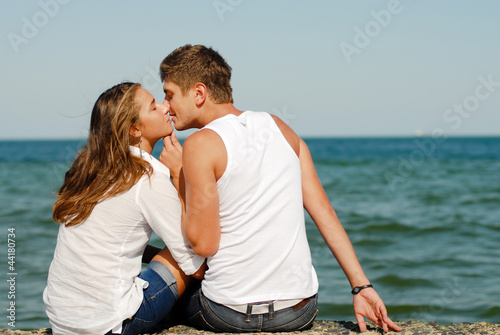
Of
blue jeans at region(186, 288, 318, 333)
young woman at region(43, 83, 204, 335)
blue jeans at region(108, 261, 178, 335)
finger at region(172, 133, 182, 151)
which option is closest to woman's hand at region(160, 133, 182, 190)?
finger at region(172, 133, 182, 151)

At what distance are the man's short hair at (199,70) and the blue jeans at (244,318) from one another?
1.03m

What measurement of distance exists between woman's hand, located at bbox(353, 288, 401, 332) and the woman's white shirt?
1.01 metres

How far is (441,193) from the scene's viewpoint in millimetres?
14125

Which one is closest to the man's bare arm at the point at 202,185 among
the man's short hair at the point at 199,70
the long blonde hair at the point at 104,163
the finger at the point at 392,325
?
the long blonde hair at the point at 104,163

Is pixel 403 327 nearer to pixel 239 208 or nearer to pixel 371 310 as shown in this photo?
pixel 371 310

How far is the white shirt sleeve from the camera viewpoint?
2.39m

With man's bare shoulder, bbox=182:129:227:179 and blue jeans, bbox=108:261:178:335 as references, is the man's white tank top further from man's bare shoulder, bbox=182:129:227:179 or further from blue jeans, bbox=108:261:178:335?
blue jeans, bbox=108:261:178:335

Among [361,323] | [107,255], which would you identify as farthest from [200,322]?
[361,323]

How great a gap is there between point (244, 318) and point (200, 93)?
114 centimetres

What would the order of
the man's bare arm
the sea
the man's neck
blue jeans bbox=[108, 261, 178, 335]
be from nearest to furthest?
the man's bare arm
blue jeans bbox=[108, 261, 178, 335]
the man's neck
the sea

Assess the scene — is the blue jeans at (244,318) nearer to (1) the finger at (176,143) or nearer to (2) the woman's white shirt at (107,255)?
(2) the woman's white shirt at (107,255)

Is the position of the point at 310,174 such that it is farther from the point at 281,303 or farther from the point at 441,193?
the point at 441,193

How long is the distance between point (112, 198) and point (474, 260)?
6.15m

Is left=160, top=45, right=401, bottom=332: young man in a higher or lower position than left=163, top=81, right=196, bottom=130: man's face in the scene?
lower
